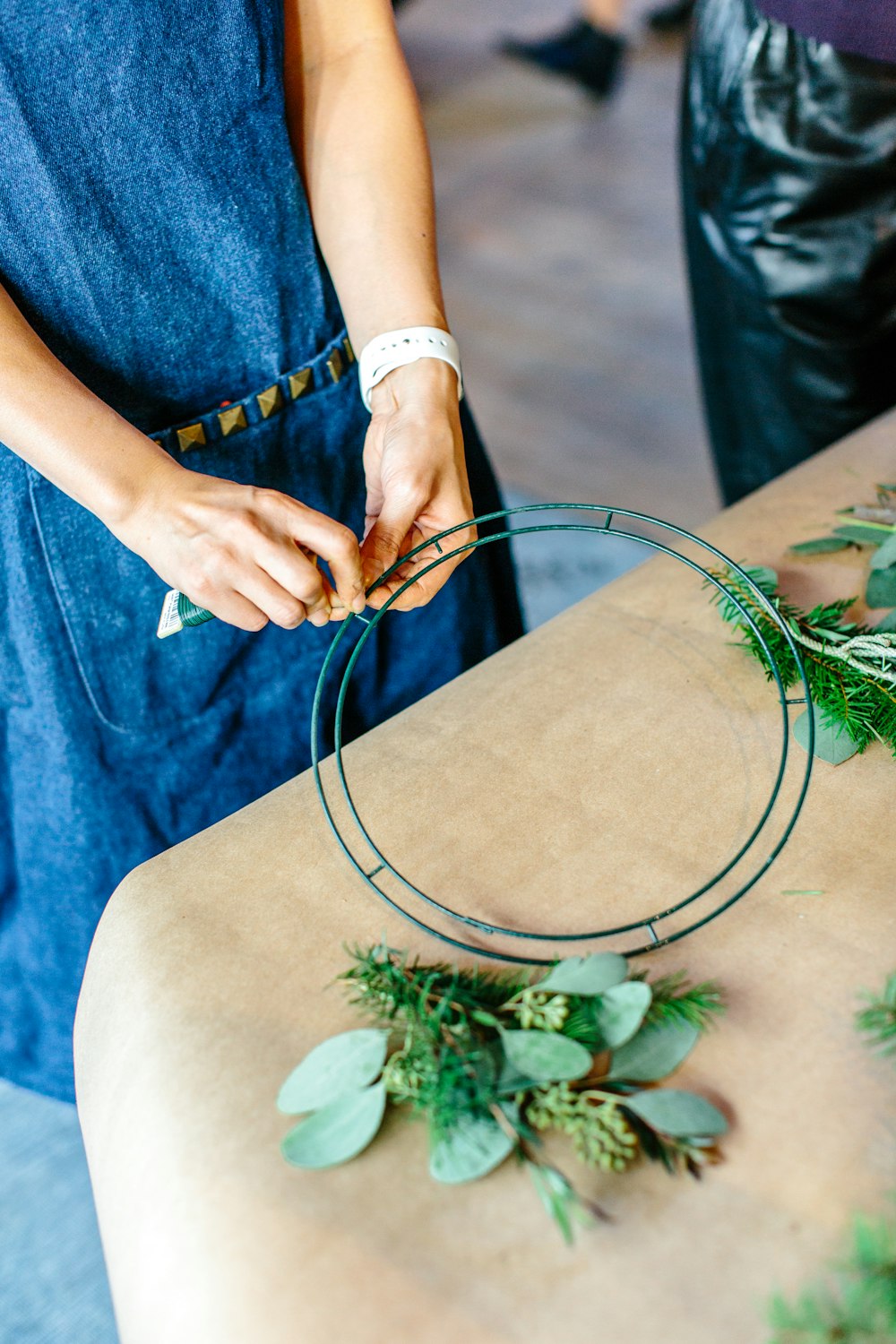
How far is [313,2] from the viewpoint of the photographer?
811 mm

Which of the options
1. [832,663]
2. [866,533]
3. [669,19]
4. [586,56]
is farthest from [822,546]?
[669,19]

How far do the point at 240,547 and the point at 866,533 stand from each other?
49 centimetres

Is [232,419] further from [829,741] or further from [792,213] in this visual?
[792,213]

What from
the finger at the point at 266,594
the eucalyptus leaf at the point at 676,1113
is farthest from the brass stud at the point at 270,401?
the eucalyptus leaf at the point at 676,1113

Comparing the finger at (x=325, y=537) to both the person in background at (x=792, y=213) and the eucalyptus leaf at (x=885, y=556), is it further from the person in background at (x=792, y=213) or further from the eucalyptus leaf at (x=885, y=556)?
the person in background at (x=792, y=213)

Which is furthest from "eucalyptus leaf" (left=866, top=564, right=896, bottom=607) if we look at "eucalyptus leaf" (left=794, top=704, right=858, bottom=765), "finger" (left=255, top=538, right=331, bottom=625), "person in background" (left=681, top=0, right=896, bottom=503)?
"person in background" (left=681, top=0, right=896, bottom=503)

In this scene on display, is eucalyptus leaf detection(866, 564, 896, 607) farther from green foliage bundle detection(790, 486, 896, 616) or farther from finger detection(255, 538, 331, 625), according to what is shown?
finger detection(255, 538, 331, 625)

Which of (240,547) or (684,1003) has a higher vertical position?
(240,547)

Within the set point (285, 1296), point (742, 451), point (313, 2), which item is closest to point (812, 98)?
point (742, 451)

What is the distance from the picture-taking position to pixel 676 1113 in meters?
0.47

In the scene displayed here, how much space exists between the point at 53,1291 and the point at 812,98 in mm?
1484

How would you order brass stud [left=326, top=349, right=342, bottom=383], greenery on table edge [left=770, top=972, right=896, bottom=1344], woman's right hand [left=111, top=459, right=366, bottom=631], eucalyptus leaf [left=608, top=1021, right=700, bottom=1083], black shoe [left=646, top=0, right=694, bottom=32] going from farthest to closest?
black shoe [left=646, top=0, right=694, bottom=32], brass stud [left=326, top=349, right=342, bottom=383], woman's right hand [left=111, top=459, right=366, bottom=631], eucalyptus leaf [left=608, top=1021, right=700, bottom=1083], greenery on table edge [left=770, top=972, right=896, bottom=1344]

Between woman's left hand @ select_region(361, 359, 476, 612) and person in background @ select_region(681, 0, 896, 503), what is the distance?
70 cm

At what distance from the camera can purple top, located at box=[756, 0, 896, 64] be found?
1082 millimetres
